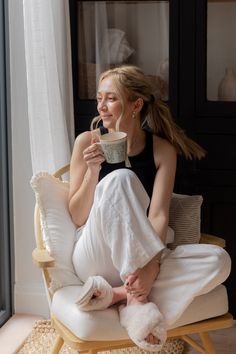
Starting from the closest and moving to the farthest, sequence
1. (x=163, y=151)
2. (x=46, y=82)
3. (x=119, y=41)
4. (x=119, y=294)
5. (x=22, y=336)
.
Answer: (x=119, y=294), (x=163, y=151), (x=46, y=82), (x=22, y=336), (x=119, y=41)

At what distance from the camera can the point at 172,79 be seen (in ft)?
10.0

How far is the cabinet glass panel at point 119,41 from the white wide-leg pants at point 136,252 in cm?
104

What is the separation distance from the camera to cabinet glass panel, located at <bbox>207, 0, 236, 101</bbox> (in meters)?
3.04

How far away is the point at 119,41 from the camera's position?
10.3ft

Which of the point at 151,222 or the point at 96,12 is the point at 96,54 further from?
the point at 151,222

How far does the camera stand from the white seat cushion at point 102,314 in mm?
2117

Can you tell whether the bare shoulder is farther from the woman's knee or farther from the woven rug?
the woven rug

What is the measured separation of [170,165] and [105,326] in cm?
71

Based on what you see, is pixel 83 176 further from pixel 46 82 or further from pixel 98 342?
pixel 98 342

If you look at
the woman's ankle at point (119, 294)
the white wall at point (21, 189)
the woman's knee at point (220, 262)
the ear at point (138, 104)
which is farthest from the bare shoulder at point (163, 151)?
the white wall at point (21, 189)

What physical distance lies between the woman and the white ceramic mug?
0.05 m

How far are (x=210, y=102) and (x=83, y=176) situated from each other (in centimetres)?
81

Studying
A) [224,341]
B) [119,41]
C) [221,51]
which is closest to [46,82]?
[119,41]

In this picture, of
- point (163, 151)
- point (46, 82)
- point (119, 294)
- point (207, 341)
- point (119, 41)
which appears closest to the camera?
point (119, 294)
